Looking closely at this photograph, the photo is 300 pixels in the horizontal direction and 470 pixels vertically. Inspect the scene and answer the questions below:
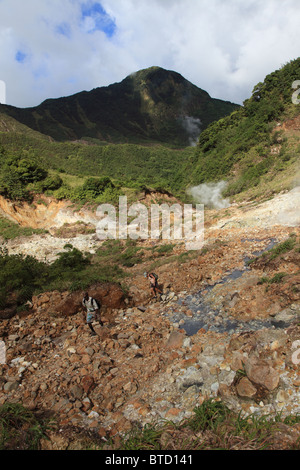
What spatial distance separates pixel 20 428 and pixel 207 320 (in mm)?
3966

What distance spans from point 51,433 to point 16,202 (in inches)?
802

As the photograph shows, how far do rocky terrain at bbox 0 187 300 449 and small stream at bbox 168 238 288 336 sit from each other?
2cm

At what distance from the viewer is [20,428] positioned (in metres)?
3.02

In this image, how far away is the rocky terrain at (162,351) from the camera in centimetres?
328

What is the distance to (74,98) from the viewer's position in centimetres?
9888

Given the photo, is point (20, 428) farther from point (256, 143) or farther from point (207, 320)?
point (256, 143)

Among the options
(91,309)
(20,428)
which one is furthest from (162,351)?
(20,428)

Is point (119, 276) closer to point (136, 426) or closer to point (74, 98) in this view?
point (136, 426)

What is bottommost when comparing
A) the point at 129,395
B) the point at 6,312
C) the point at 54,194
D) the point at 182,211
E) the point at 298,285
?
the point at 129,395

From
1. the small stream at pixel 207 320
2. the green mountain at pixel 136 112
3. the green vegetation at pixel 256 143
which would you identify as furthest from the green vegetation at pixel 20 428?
the green mountain at pixel 136 112

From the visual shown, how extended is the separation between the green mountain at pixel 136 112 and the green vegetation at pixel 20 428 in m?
81.5

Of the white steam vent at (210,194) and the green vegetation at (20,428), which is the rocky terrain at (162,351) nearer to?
the green vegetation at (20,428)

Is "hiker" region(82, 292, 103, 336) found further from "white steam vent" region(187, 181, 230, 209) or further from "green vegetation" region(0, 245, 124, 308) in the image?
"white steam vent" region(187, 181, 230, 209)
